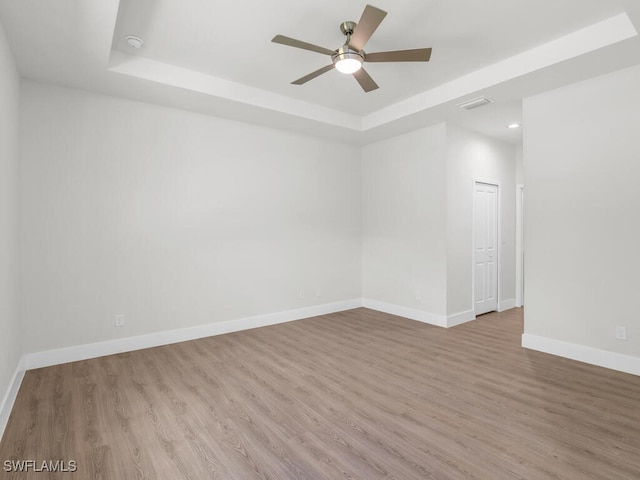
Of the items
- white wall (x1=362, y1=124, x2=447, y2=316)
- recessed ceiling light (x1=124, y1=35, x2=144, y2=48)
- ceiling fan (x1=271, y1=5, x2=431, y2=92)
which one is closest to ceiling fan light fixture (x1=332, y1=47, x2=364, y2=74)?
ceiling fan (x1=271, y1=5, x2=431, y2=92)

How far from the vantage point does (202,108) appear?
420cm

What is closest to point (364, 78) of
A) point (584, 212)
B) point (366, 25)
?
point (366, 25)

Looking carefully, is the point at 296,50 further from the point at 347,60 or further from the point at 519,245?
the point at 519,245

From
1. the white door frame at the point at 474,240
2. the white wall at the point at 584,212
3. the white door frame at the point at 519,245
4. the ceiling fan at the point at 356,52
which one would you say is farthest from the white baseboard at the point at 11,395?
the white door frame at the point at 519,245

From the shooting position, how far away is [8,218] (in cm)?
277

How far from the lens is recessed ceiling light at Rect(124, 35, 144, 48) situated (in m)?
2.97

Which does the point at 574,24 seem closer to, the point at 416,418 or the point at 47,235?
the point at 416,418

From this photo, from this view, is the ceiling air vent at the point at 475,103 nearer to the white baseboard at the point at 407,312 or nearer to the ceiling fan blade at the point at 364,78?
the ceiling fan blade at the point at 364,78

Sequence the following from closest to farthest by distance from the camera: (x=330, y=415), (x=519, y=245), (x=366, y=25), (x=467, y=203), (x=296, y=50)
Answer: (x=366, y=25) → (x=330, y=415) → (x=296, y=50) → (x=467, y=203) → (x=519, y=245)

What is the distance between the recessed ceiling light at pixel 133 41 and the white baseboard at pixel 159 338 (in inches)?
117

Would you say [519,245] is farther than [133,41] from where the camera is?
Yes

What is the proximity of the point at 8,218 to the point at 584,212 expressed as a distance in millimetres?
5214

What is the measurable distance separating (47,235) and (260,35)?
2845 mm

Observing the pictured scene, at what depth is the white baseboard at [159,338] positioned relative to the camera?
3451 mm
